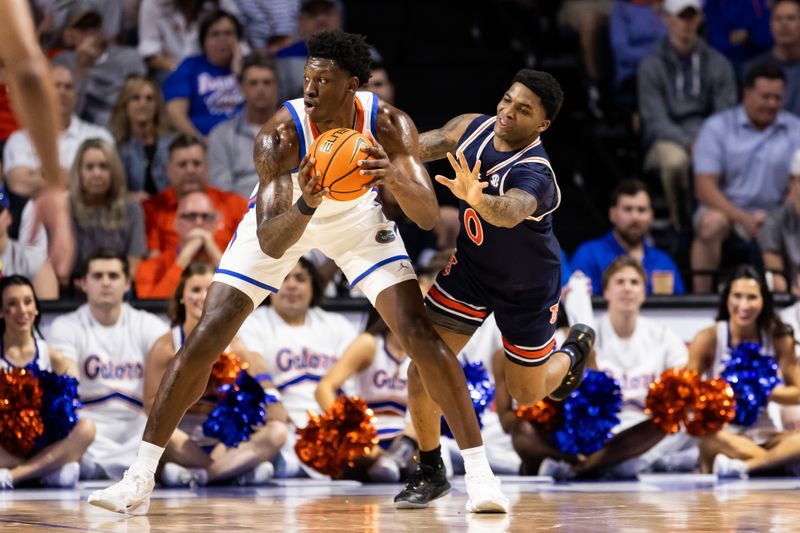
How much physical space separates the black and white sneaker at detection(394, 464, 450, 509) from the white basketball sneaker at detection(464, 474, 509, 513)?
1.10ft

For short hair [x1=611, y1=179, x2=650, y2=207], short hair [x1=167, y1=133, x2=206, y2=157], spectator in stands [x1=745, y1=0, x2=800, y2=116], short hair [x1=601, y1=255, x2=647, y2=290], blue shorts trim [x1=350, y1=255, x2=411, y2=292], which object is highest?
spectator in stands [x1=745, y1=0, x2=800, y2=116]

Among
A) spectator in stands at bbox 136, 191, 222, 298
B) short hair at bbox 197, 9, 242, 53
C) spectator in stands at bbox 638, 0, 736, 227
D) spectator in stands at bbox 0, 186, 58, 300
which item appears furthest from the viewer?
spectator in stands at bbox 638, 0, 736, 227

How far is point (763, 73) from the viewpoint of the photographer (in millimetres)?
9234

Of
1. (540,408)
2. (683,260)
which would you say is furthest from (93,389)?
(683,260)

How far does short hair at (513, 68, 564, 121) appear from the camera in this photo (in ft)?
17.6

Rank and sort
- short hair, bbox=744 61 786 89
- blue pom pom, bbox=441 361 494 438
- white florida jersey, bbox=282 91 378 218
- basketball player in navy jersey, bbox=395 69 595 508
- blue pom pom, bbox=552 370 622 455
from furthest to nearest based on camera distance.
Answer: short hair, bbox=744 61 786 89 < blue pom pom, bbox=552 370 622 455 < blue pom pom, bbox=441 361 494 438 < basketball player in navy jersey, bbox=395 69 595 508 < white florida jersey, bbox=282 91 378 218

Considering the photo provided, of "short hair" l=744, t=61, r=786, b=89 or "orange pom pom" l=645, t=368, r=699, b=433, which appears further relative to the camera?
"short hair" l=744, t=61, r=786, b=89

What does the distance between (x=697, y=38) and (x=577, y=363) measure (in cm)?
462

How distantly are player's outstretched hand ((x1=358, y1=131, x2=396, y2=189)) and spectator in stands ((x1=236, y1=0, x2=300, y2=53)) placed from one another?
19.1ft

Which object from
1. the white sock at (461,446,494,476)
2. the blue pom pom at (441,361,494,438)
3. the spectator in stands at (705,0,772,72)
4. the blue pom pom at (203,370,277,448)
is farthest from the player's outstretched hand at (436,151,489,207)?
the spectator in stands at (705,0,772,72)

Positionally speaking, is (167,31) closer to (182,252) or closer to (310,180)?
(182,252)

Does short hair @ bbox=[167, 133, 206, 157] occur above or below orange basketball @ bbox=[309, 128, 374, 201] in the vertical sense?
above

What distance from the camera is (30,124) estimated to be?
257 centimetres

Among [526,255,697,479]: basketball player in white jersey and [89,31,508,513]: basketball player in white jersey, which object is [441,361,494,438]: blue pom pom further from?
[89,31,508,513]: basketball player in white jersey
